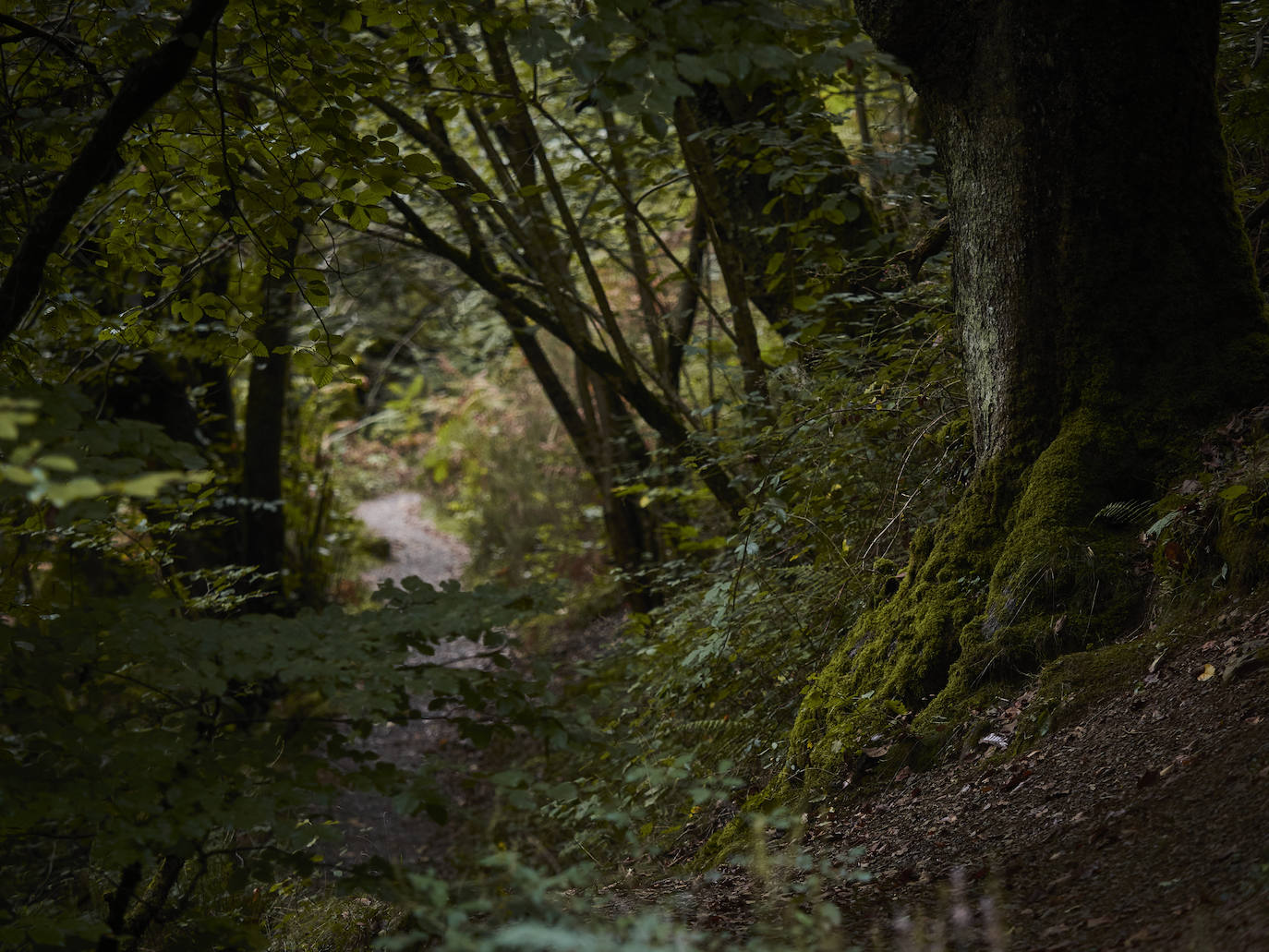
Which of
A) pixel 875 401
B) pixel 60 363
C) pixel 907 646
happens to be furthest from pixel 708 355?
pixel 60 363

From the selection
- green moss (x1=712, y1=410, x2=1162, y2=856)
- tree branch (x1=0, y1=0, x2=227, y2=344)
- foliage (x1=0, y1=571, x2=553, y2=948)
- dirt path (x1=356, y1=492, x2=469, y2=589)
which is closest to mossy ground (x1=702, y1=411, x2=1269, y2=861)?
green moss (x1=712, y1=410, x2=1162, y2=856)

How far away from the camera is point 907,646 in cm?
344

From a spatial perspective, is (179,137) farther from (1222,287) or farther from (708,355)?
(1222,287)

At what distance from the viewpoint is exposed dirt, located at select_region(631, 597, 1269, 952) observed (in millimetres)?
1924

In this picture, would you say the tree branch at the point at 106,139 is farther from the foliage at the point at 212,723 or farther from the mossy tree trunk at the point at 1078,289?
the mossy tree trunk at the point at 1078,289

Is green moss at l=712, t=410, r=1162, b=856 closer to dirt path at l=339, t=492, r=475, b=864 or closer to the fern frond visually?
the fern frond

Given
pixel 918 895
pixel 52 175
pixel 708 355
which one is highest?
pixel 52 175

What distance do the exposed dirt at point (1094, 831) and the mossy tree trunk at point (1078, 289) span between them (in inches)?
11.5

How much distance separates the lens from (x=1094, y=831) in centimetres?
232

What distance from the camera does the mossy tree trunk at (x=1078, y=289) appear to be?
3.02 metres

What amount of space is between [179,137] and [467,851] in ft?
16.6

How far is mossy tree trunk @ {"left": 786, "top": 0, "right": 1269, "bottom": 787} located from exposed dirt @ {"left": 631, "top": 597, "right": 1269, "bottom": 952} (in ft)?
0.96

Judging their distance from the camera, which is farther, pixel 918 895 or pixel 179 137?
pixel 179 137

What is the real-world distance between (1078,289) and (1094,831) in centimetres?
177
